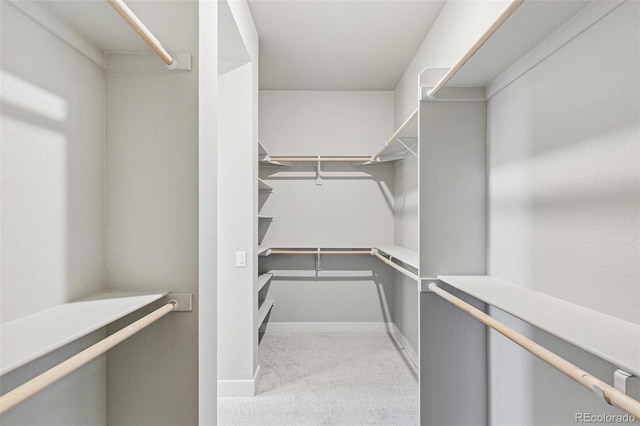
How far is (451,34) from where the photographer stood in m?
2.11

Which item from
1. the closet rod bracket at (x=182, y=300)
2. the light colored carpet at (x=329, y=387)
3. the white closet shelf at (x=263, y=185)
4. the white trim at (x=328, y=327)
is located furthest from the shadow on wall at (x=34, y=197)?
the white trim at (x=328, y=327)

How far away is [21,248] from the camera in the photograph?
0.86 m

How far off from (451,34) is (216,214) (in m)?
1.74

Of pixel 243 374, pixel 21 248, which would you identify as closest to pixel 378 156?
pixel 243 374

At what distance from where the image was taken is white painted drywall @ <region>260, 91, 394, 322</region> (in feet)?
12.4

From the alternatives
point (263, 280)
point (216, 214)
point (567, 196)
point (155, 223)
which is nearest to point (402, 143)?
point (567, 196)

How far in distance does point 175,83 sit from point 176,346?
90 cm

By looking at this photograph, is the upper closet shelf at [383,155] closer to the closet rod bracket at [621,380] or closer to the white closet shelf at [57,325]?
the closet rod bracket at [621,380]

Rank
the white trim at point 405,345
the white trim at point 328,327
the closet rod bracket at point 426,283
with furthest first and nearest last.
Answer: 1. the white trim at point 328,327
2. the white trim at point 405,345
3. the closet rod bracket at point 426,283

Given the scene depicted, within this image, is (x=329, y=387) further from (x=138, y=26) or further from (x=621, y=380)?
(x=138, y=26)

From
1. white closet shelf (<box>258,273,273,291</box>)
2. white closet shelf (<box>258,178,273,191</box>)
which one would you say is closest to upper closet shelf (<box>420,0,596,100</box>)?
white closet shelf (<box>258,178,273,191</box>)

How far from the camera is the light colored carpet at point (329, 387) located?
6.97 feet

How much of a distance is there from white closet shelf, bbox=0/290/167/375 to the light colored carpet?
1.43 m

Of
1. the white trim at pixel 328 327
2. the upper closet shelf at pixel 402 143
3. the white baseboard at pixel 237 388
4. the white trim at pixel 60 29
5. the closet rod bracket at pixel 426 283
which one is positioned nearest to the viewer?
the white trim at pixel 60 29
